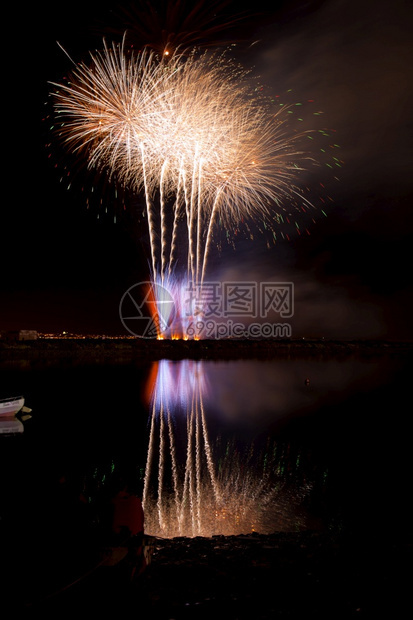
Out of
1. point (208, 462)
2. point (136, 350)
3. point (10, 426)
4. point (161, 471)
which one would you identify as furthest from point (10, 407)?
point (136, 350)

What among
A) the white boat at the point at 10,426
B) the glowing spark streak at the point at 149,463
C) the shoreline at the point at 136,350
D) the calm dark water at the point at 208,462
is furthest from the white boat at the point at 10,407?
the shoreline at the point at 136,350

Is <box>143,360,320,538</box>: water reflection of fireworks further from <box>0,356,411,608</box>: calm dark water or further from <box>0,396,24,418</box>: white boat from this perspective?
<box>0,396,24,418</box>: white boat

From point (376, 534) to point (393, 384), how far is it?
87.7ft

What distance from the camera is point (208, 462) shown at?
10.8 meters

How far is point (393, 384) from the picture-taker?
1206 inches

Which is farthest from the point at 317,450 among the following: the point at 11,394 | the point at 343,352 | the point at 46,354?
the point at 343,352

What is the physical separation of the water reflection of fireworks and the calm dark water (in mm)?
32

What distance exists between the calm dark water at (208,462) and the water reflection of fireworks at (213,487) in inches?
1.3

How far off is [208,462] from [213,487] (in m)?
2.14

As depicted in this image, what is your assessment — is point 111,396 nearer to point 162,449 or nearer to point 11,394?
point 11,394

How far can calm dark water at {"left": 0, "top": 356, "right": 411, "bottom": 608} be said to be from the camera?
20.1 feet

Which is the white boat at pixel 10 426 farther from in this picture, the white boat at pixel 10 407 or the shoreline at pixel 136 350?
the shoreline at pixel 136 350

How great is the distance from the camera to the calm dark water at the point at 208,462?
20.1 feet

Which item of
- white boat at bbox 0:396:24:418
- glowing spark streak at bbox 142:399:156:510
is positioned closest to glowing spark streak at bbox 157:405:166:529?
glowing spark streak at bbox 142:399:156:510
